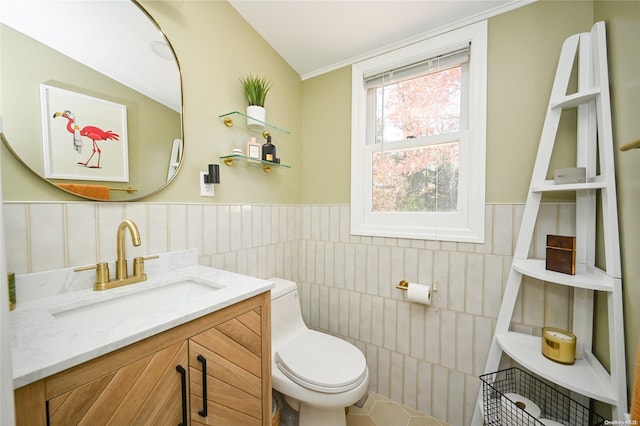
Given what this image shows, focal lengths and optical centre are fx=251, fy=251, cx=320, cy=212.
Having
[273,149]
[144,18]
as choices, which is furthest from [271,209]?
[144,18]

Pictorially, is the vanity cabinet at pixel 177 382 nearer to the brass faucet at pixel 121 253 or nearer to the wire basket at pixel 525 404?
the brass faucet at pixel 121 253

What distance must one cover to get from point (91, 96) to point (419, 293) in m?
1.80

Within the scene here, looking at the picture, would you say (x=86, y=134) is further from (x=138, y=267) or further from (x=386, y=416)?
(x=386, y=416)

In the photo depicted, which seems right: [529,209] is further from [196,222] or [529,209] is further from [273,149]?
[196,222]

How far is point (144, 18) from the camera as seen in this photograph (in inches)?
44.0

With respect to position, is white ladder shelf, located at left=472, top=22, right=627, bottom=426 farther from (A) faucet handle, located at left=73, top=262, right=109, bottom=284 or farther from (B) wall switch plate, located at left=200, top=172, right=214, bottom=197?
(A) faucet handle, located at left=73, top=262, right=109, bottom=284

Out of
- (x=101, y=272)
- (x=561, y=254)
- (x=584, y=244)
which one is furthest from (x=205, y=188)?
(x=584, y=244)

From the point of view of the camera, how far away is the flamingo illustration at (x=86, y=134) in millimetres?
939

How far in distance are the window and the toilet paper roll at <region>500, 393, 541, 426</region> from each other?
761 mm

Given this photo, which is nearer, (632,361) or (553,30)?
(632,361)

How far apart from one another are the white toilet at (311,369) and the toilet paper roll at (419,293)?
438 millimetres

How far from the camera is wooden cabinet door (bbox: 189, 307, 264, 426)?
0.78 meters

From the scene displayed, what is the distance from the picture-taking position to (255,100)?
1.56 metres

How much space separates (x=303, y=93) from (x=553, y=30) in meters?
1.50
